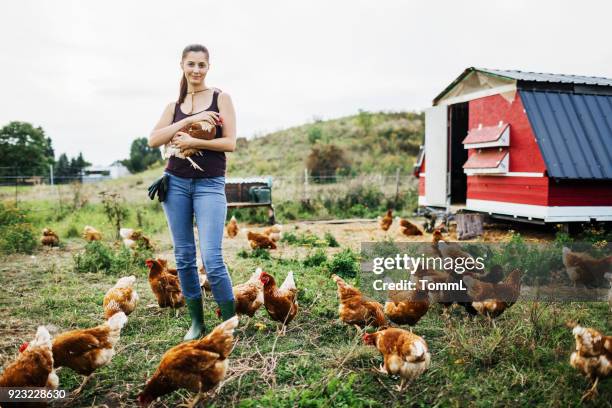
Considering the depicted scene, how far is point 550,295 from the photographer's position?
4758 millimetres

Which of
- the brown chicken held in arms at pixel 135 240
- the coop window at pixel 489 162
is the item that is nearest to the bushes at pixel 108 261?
the brown chicken held in arms at pixel 135 240

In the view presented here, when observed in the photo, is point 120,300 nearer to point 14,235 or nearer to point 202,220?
point 202,220

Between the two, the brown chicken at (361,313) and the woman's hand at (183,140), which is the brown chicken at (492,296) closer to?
the brown chicken at (361,313)

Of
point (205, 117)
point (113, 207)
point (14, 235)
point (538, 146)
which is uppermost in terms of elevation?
point (538, 146)

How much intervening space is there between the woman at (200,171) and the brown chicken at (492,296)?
2063 millimetres

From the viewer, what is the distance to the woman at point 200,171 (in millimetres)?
3115

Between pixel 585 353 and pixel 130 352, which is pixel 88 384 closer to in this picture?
pixel 130 352

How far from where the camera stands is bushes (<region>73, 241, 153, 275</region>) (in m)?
6.10

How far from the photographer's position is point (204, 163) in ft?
10.3

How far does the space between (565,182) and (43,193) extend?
58.5ft

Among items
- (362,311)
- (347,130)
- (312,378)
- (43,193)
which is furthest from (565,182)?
(347,130)

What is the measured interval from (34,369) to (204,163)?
1618mm

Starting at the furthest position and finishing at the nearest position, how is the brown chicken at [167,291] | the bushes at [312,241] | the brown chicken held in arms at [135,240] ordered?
the bushes at [312,241]
the brown chicken held in arms at [135,240]
the brown chicken at [167,291]

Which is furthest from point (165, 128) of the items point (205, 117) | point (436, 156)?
point (436, 156)
